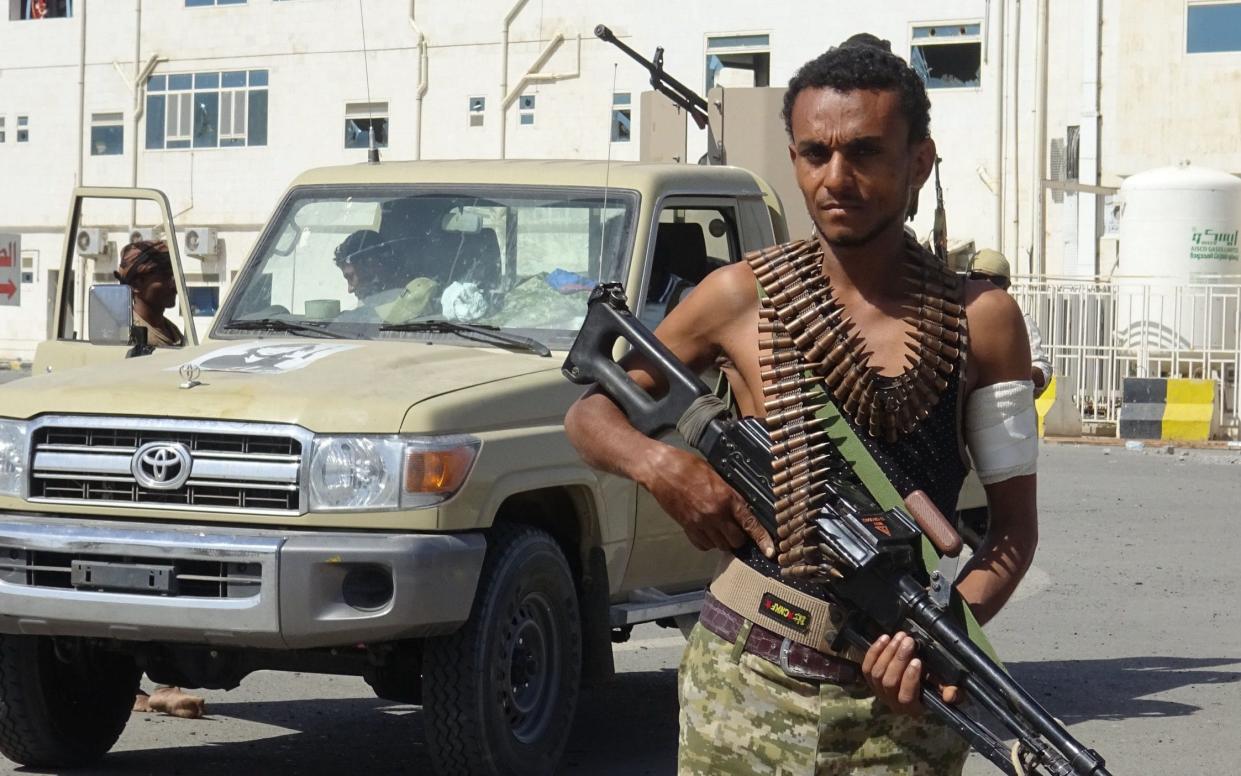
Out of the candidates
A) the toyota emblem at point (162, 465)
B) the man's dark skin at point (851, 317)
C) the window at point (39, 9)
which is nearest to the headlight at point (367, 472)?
the toyota emblem at point (162, 465)

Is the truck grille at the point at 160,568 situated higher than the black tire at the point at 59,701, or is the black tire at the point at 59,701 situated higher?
the truck grille at the point at 160,568

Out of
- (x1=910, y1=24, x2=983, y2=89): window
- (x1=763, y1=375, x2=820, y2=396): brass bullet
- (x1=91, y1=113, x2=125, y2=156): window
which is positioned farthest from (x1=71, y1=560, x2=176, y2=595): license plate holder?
(x1=91, y1=113, x2=125, y2=156): window

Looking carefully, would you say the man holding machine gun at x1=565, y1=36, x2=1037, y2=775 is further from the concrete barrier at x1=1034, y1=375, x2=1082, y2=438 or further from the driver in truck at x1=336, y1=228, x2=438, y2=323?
the concrete barrier at x1=1034, y1=375, x2=1082, y2=438

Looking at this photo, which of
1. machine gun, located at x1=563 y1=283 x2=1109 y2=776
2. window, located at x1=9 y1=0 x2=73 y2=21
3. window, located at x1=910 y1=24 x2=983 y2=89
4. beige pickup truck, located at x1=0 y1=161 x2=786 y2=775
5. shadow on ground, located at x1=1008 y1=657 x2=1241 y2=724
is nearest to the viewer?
machine gun, located at x1=563 y1=283 x2=1109 y2=776

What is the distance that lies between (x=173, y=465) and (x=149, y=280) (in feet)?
9.20

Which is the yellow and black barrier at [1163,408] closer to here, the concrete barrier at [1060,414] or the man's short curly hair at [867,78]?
the concrete barrier at [1060,414]

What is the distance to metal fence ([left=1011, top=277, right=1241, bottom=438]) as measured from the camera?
24391mm

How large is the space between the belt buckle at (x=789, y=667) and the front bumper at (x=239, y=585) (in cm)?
274

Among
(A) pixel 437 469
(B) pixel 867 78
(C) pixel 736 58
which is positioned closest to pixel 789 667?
(B) pixel 867 78

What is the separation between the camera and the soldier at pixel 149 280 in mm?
8734

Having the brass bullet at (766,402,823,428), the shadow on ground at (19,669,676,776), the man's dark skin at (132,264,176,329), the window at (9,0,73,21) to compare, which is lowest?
the shadow on ground at (19,669,676,776)

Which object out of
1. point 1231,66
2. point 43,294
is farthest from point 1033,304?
point 43,294

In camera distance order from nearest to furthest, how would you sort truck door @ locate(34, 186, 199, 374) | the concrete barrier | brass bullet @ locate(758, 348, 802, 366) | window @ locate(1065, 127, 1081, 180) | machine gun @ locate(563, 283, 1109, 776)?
machine gun @ locate(563, 283, 1109, 776)
brass bullet @ locate(758, 348, 802, 366)
truck door @ locate(34, 186, 199, 374)
the concrete barrier
window @ locate(1065, 127, 1081, 180)

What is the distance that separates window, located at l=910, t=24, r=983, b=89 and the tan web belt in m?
34.1
